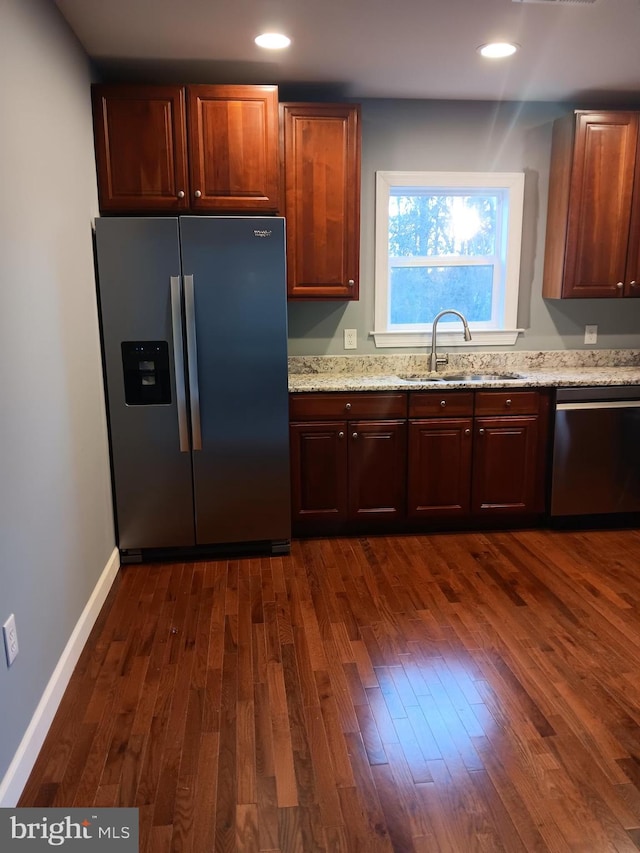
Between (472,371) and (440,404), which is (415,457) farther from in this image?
(472,371)

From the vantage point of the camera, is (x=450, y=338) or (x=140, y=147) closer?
(x=140, y=147)

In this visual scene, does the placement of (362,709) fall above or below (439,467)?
below

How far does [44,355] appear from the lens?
218cm

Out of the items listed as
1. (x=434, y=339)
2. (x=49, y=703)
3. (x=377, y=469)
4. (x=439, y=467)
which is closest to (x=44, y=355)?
(x=49, y=703)

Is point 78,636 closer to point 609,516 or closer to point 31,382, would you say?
point 31,382

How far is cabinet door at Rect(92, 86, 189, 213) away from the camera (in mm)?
3035

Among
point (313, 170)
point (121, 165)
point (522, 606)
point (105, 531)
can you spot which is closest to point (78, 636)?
point (105, 531)

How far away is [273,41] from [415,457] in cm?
217

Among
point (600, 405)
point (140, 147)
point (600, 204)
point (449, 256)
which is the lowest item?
point (600, 405)

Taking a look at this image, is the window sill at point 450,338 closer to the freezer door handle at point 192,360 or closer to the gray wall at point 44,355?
the freezer door handle at point 192,360

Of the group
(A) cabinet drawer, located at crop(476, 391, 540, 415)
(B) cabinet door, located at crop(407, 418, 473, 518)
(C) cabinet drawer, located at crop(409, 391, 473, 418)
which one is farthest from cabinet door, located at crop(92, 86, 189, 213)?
(A) cabinet drawer, located at crop(476, 391, 540, 415)

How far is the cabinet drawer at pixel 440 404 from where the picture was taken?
3.50 m

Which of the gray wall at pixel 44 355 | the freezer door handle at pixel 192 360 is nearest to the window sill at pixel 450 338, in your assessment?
the freezer door handle at pixel 192 360

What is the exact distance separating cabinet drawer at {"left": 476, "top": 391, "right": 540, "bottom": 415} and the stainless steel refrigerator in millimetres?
1134
